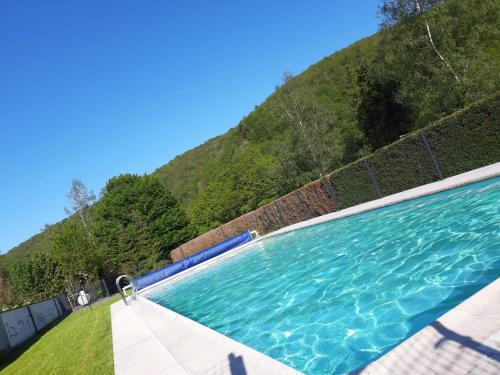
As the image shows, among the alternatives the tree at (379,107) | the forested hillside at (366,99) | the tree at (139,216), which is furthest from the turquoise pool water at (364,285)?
the tree at (139,216)

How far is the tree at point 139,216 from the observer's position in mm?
43031

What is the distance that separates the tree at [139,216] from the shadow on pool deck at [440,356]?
40.0 m

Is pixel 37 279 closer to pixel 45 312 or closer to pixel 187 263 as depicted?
pixel 45 312

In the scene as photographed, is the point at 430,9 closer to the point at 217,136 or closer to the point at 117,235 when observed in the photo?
the point at 117,235

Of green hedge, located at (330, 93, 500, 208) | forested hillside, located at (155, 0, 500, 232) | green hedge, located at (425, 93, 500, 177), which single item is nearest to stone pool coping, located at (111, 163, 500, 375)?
green hedge, located at (425, 93, 500, 177)

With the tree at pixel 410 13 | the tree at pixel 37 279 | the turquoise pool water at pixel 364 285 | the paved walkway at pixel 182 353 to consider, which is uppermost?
the tree at pixel 410 13

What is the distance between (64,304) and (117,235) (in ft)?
40.0

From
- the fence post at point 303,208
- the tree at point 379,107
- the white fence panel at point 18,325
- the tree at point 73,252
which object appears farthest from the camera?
the tree at point 379,107

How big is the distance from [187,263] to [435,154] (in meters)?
15.0

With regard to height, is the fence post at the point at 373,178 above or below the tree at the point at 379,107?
below

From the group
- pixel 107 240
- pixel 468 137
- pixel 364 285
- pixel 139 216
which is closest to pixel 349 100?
pixel 139 216

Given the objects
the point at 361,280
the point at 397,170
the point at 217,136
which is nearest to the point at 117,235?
the point at 397,170

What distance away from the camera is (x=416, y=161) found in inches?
599

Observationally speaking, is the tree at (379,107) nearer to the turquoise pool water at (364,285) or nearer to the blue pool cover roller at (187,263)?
the blue pool cover roller at (187,263)
